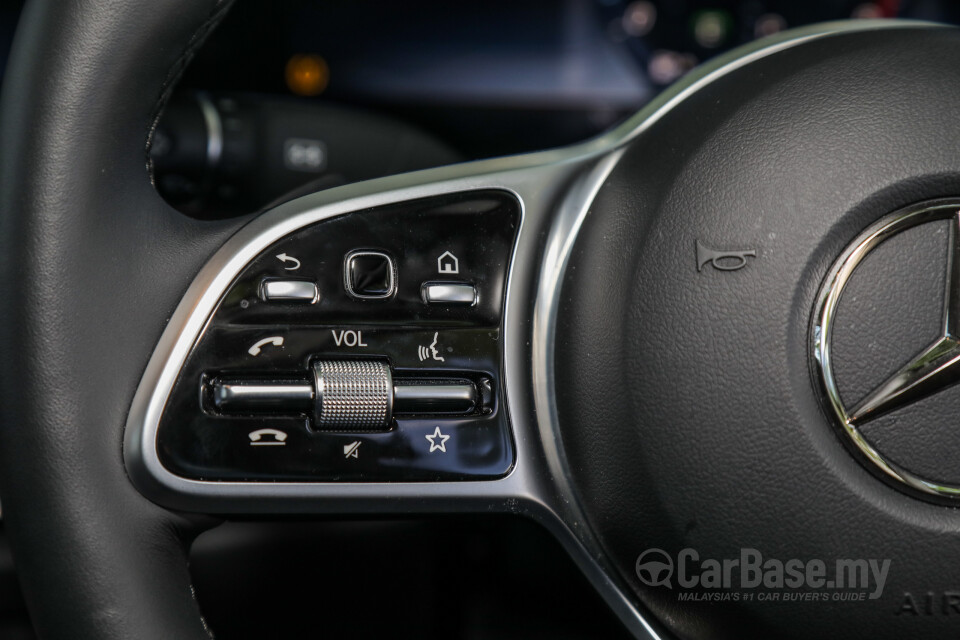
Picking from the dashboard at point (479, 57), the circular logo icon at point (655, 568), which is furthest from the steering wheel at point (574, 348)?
the dashboard at point (479, 57)

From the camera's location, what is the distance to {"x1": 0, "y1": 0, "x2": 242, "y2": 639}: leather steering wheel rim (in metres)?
0.62

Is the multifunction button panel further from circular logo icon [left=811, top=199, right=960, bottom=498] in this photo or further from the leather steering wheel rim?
circular logo icon [left=811, top=199, right=960, bottom=498]

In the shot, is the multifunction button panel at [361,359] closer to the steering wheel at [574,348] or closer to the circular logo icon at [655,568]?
the steering wheel at [574,348]

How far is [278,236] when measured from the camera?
0.69 m

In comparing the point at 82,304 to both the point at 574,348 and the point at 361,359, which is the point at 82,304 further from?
the point at 574,348

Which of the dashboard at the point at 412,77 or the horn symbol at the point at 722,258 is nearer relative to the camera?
the horn symbol at the point at 722,258

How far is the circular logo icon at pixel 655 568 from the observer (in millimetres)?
721

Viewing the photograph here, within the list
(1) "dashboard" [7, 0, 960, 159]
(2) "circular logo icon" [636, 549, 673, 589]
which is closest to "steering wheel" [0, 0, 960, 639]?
(2) "circular logo icon" [636, 549, 673, 589]

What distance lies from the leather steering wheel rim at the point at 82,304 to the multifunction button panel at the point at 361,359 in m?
0.05

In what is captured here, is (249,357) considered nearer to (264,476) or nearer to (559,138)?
(264,476)

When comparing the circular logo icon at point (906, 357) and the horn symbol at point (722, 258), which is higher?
the horn symbol at point (722, 258)

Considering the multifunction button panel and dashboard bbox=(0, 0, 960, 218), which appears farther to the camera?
dashboard bbox=(0, 0, 960, 218)

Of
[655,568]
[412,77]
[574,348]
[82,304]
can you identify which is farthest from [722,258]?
[412,77]

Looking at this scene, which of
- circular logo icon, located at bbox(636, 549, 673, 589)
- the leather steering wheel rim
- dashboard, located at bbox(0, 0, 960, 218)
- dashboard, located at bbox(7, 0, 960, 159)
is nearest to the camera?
the leather steering wheel rim
